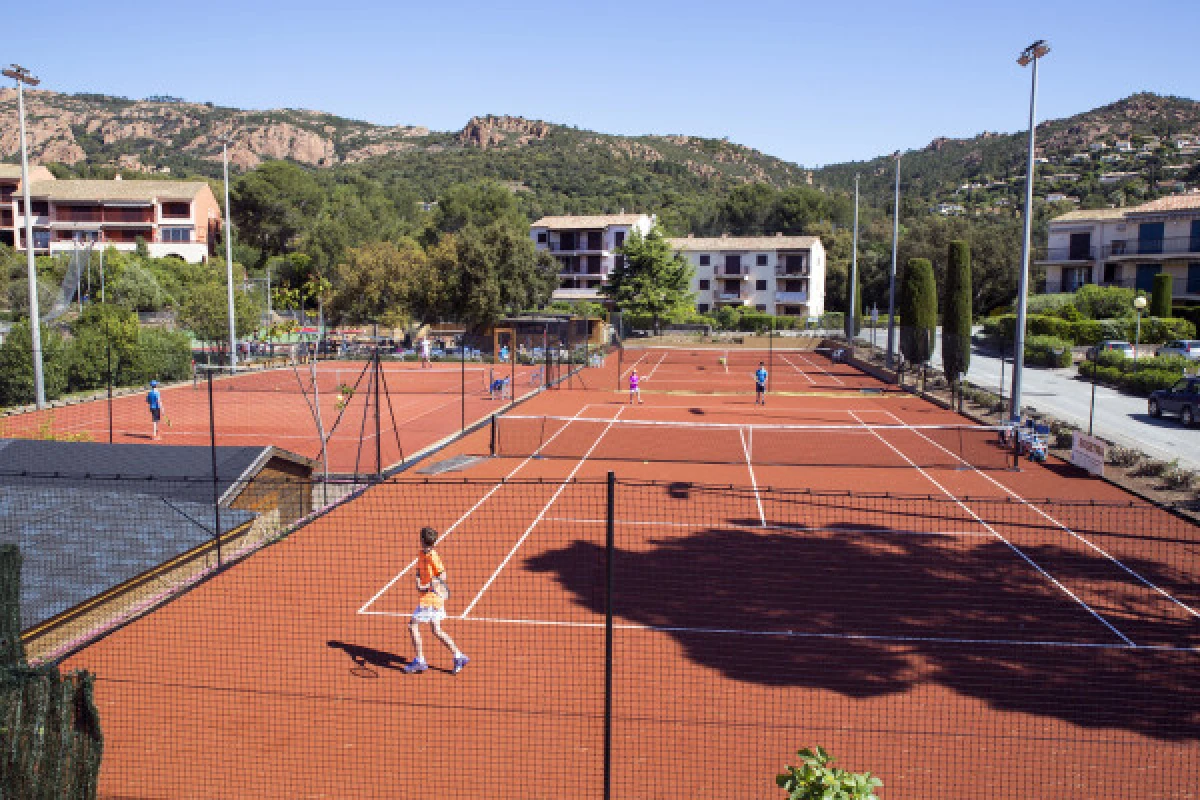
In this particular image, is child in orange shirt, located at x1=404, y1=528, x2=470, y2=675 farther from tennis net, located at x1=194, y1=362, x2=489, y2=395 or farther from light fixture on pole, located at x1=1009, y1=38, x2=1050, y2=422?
tennis net, located at x1=194, y1=362, x2=489, y2=395

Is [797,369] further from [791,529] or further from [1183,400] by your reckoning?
[791,529]

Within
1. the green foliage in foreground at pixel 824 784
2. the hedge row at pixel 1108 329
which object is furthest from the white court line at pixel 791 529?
the hedge row at pixel 1108 329

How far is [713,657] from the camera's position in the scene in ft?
33.4

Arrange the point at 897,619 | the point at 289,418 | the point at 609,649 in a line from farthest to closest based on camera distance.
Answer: the point at 289,418 → the point at 897,619 → the point at 609,649

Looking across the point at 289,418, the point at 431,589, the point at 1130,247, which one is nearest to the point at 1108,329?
the point at 1130,247

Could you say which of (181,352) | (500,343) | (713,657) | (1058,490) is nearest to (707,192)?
(500,343)

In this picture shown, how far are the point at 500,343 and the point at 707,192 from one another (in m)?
117

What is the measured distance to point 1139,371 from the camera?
35812 mm

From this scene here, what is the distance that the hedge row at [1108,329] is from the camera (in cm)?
4731

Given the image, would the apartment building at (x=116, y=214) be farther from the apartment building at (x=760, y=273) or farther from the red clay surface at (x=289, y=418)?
the red clay surface at (x=289, y=418)

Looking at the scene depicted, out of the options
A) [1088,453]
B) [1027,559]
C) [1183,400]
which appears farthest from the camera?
[1183,400]

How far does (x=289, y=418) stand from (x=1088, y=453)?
22.9 m

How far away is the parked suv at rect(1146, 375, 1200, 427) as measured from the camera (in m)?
28.1

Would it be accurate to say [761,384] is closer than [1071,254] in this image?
Yes
